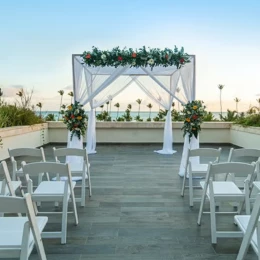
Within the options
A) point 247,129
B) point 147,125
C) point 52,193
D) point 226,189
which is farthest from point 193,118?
point 147,125

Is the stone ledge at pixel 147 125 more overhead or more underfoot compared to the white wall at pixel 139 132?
more overhead

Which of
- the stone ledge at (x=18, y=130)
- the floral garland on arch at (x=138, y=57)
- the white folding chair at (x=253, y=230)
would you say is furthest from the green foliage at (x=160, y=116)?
the white folding chair at (x=253, y=230)

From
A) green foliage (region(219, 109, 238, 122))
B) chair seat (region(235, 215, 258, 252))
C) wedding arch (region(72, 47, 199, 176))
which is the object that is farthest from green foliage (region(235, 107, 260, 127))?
chair seat (region(235, 215, 258, 252))

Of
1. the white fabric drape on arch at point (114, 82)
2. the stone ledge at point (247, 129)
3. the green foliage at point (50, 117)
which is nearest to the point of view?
the white fabric drape on arch at point (114, 82)

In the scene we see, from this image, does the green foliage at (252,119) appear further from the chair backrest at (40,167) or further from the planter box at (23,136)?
the chair backrest at (40,167)

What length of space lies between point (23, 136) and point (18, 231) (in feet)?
20.4

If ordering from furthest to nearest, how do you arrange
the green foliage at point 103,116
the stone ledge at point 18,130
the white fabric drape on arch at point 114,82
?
the green foliage at point 103,116 → the stone ledge at point 18,130 → the white fabric drape on arch at point 114,82

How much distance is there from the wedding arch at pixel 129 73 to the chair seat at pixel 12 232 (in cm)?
359

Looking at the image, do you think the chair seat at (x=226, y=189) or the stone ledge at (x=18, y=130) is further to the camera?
the stone ledge at (x=18, y=130)

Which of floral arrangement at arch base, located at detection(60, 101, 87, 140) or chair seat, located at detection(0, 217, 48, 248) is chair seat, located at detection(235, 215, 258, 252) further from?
floral arrangement at arch base, located at detection(60, 101, 87, 140)

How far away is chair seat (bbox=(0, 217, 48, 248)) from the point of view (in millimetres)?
1502

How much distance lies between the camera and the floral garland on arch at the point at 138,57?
505 centimetres

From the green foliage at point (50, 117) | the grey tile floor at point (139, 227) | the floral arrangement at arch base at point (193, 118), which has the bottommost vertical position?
the grey tile floor at point (139, 227)

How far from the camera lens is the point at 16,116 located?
25.7ft
